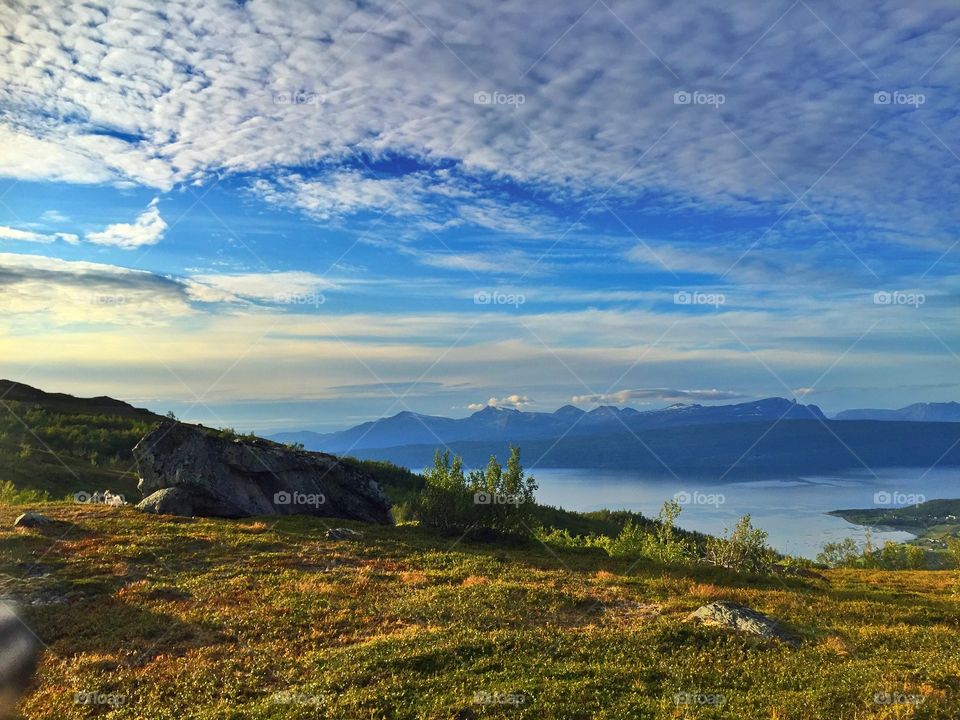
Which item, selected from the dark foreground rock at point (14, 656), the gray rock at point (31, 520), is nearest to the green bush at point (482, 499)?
the gray rock at point (31, 520)

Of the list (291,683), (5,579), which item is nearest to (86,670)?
(291,683)

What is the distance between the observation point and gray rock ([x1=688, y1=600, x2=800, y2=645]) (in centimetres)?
1988

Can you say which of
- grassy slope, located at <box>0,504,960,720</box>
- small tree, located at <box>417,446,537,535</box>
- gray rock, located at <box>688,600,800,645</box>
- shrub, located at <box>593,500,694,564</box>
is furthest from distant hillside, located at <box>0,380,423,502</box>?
gray rock, located at <box>688,600,800,645</box>

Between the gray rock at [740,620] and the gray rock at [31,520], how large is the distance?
131 feet

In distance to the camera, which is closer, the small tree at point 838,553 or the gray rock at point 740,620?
the gray rock at point 740,620

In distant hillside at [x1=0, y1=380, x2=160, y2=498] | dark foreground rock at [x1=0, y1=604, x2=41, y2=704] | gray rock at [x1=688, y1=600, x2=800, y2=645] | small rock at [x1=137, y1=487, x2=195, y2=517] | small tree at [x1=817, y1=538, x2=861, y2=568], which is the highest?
distant hillside at [x1=0, y1=380, x2=160, y2=498]

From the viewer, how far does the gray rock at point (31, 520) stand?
3734cm

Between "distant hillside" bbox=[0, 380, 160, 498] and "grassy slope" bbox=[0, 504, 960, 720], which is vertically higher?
"distant hillside" bbox=[0, 380, 160, 498]

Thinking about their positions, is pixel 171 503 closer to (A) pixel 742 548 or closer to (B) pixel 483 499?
(B) pixel 483 499

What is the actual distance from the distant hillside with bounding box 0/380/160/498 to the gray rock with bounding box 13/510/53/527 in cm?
2078

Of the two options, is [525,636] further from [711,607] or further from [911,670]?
[911,670]

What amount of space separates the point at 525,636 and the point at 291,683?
7.55 m

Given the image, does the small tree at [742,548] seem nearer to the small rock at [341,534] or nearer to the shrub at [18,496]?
the small rock at [341,534]

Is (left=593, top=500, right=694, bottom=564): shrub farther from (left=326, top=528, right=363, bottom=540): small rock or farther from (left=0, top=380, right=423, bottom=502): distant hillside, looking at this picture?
(left=0, top=380, right=423, bottom=502): distant hillside
